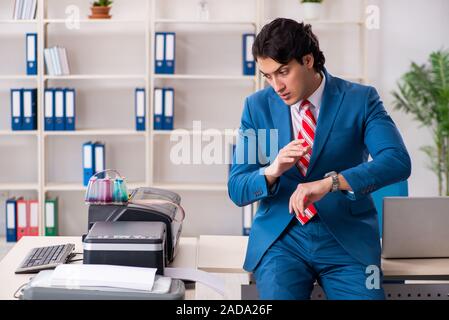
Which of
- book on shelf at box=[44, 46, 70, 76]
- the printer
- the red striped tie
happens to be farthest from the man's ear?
book on shelf at box=[44, 46, 70, 76]

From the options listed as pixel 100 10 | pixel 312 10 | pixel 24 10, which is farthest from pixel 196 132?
pixel 24 10

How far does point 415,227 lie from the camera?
2188 millimetres

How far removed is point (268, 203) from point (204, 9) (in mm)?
2958

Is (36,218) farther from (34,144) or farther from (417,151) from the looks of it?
(417,151)

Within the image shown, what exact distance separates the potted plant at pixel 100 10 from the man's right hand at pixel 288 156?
122 inches

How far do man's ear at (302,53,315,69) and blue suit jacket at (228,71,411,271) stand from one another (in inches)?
3.7

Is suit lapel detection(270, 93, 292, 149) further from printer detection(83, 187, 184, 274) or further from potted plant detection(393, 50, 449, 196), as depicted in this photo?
potted plant detection(393, 50, 449, 196)

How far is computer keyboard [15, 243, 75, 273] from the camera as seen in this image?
1997mm

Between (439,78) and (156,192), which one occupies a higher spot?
(439,78)

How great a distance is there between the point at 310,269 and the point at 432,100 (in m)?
3.22

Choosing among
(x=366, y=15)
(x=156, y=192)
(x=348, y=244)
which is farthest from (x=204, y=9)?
(x=348, y=244)

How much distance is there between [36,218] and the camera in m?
4.84

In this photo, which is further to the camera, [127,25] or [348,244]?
[127,25]
